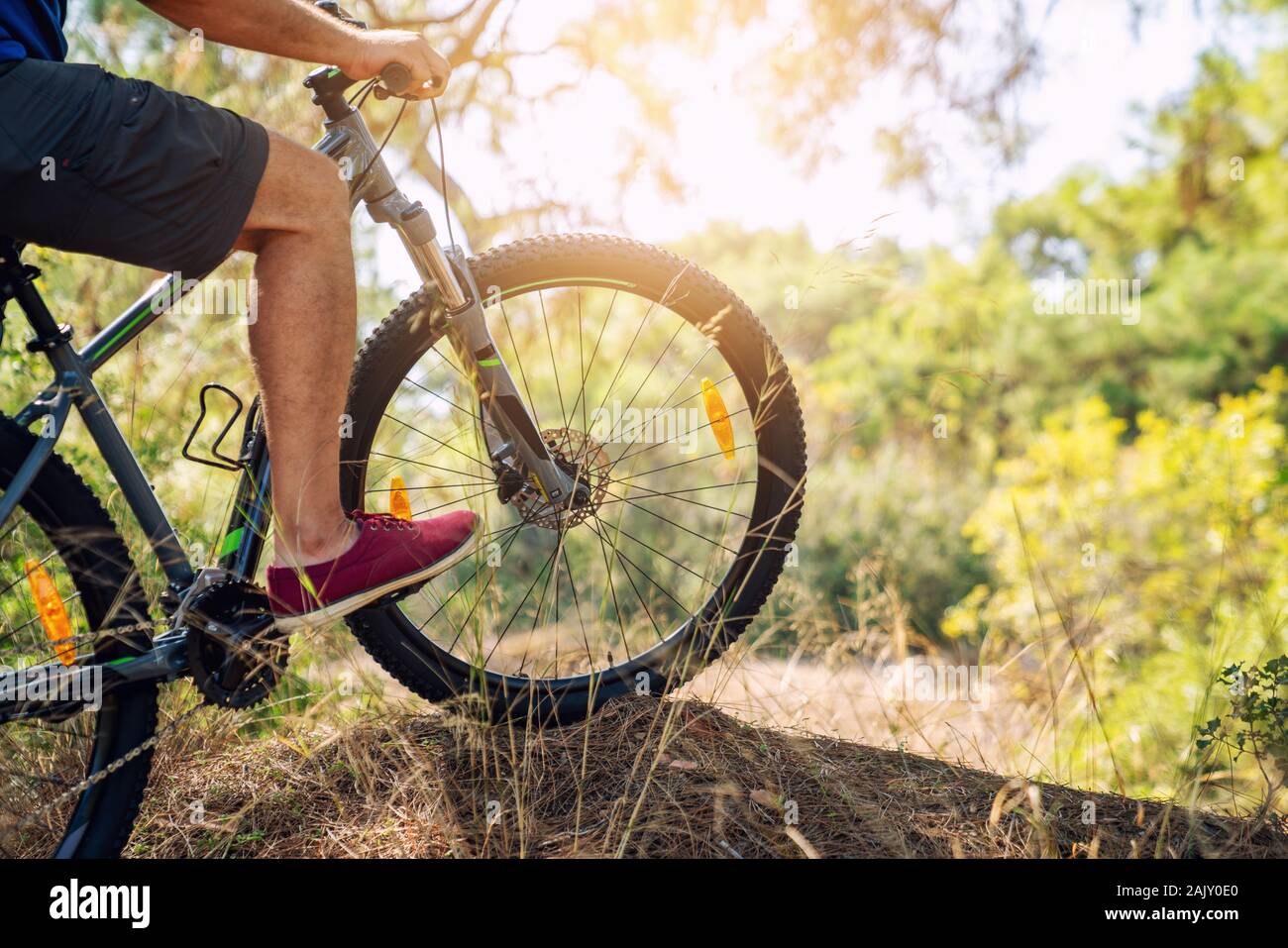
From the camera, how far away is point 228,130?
1449 mm

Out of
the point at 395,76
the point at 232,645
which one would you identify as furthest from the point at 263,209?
the point at 232,645

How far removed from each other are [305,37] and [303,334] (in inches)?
18.8

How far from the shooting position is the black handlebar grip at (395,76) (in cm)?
157

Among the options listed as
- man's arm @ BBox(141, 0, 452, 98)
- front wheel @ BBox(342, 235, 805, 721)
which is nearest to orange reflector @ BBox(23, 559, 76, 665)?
front wheel @ BBox(342, 235, 805, 721)

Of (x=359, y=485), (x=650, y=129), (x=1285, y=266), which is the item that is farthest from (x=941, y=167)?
(x=1285, y=266)

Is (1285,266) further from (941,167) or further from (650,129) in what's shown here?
(650,129)

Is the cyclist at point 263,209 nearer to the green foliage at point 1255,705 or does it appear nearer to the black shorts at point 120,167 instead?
the black shorts at point 120,167

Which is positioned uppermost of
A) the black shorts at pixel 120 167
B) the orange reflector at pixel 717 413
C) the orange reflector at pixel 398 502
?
the black shorts at pixel 120 167

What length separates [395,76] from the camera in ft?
5.16

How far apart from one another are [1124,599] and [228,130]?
480 centimetres

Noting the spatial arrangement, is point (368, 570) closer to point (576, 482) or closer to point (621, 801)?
point (576, 482)

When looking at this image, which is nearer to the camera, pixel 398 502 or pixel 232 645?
pixel 232 645

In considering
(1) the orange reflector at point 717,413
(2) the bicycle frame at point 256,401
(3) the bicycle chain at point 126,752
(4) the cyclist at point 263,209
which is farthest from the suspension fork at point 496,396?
(3) the bicycle chain at point 126,752

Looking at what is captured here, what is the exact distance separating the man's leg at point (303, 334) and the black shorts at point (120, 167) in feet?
0.21
